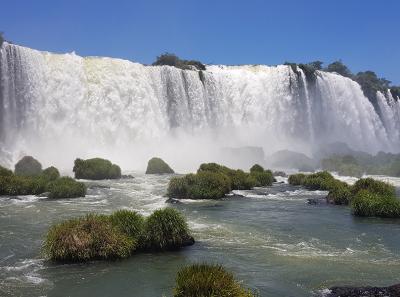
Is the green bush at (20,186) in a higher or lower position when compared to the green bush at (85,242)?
higher

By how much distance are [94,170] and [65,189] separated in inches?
491

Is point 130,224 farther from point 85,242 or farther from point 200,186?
point 200,186

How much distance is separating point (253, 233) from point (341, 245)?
13.3 ft

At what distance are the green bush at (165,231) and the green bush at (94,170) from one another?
27.1 metres

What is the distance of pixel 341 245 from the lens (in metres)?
20.1

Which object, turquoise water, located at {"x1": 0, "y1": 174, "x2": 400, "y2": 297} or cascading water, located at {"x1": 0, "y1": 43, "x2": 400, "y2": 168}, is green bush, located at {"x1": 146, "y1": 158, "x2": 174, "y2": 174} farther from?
turquoise water, located at {"x1": 0, "y1": 174, "x2": 400, "y2": 297}

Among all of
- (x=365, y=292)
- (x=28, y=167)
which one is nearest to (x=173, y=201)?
(x=28, y=167)

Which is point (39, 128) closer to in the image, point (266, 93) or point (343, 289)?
point (266, 93)

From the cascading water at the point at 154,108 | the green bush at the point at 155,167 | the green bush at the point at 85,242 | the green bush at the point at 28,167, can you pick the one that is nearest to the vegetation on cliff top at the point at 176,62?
the cascading water at the point at 154,108

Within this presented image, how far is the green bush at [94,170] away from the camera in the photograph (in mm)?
44719

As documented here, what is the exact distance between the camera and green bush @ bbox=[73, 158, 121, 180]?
44719mm

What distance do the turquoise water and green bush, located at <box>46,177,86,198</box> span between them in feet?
3.94

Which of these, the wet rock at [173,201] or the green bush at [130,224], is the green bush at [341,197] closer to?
the wet rock at [173,201]

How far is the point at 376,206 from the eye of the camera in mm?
27250
